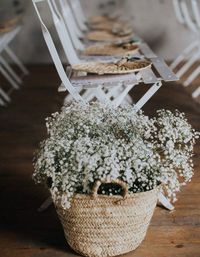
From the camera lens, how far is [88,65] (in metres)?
2.88

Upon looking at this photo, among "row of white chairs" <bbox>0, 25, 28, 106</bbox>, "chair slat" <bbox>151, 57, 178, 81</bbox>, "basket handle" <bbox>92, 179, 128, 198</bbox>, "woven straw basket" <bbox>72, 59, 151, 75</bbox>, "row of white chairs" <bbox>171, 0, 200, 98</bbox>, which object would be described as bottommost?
"row of white chairs" <bbox>171, 0, 200, 98</bbox>

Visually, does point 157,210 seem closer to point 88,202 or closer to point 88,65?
point 88,202

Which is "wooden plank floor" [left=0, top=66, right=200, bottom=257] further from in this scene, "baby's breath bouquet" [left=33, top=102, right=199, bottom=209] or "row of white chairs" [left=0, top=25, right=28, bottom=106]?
"row of white chairs" [left=0, top=25, right=28, bottom=106]

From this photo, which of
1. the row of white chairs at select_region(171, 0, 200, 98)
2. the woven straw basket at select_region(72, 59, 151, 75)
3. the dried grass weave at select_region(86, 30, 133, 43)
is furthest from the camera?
the row of white chairs at select_region(171, 0, 200, 98)

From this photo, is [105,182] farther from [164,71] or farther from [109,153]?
[164,71]

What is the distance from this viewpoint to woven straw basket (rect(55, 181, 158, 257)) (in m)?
1.88

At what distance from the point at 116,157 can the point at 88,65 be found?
1.13 meters

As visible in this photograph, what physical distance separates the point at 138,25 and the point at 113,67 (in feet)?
10.6

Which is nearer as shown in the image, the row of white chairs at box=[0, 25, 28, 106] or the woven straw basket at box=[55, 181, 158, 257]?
the woven straw basket at box=[55, 181, 158, 257]

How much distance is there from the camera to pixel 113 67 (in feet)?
9.09

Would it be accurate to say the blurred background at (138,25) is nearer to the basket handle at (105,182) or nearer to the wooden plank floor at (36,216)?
the wooden plank floor at (36,216)

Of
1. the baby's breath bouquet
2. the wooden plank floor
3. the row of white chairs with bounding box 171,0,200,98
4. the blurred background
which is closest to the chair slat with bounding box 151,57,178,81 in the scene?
A: the baby's breath bouquet

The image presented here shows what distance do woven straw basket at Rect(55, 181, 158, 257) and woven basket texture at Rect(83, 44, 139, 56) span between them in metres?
1.63

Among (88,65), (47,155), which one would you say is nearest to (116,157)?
(47,155)
